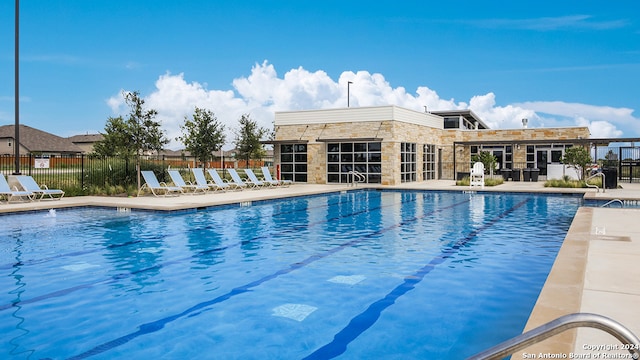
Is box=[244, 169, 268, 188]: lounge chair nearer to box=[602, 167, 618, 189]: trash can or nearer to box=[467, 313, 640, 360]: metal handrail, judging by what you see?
box=[602, 167, 618, 189]: trash can

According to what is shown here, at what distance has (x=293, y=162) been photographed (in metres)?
26.7

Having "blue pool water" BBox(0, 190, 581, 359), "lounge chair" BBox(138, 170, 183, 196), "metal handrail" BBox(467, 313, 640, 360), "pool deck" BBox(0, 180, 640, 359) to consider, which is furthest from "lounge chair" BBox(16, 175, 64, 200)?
"metal handrail" BBox(467, 313, 640, 360)

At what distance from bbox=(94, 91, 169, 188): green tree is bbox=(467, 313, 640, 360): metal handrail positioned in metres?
18.4

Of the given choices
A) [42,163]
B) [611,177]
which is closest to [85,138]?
[42,163]

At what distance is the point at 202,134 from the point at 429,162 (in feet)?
43.3

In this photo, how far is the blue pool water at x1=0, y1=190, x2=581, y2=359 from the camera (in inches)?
169

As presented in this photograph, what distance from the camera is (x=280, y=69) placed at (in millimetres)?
29953

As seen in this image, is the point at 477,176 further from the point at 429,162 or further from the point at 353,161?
the point at 429,162

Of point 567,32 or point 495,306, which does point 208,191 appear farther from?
point 567,32

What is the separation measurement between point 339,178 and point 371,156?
212 cm

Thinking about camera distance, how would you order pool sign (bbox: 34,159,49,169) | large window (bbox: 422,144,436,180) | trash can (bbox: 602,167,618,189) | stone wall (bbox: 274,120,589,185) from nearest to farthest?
pool sign (bbox: 34,159,49,169) → trash can (bbox: 602,167,618,189) → stone wall (bbox: 274,120,589,185) → large window (bbox: 422,144,436,180)

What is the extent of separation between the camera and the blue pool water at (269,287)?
4.30 metres

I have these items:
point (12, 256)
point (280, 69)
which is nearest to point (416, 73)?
point (280, 69)

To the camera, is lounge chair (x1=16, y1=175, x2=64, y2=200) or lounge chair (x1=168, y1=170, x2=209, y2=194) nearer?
lounge chair (x1=16, y1=175, x2=64, y2=200)
